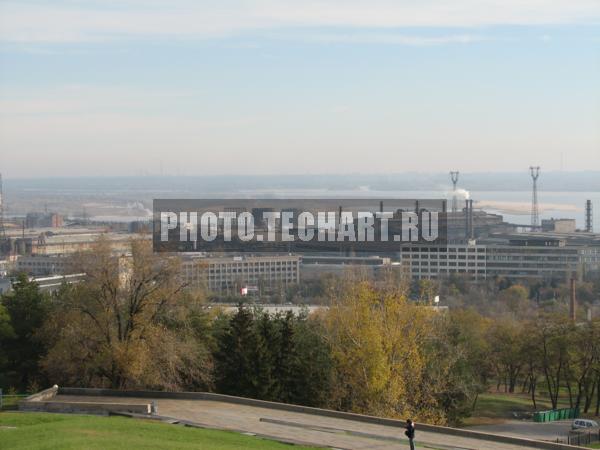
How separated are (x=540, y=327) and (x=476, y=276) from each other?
3912 cm

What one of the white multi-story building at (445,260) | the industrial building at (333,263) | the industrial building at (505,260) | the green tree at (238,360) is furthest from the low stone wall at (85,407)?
the white multi-story building at (445,260)

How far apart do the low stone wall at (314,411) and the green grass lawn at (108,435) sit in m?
2.56

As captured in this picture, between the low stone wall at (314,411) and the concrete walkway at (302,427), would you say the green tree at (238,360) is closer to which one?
the low stone wall at (314,411)

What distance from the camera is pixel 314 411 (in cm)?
1677

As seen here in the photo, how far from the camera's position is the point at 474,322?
117 feet

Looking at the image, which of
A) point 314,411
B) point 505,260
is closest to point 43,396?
point 314,411

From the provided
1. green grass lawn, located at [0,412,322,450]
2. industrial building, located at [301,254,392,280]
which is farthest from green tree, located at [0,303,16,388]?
industrial building, located at [301,254,392,280]

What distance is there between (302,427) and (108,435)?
344 centimetres

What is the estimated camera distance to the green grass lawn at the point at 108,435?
1241 centimetres

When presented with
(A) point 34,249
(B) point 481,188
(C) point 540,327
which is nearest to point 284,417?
(C) point 540,327

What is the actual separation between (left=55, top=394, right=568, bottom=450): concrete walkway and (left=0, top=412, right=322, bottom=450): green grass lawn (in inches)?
33.1

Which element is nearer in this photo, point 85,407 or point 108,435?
point 108,435

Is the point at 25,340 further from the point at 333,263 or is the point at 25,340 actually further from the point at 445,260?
the point at 445,260

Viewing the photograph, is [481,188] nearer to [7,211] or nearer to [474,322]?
[7,211]
